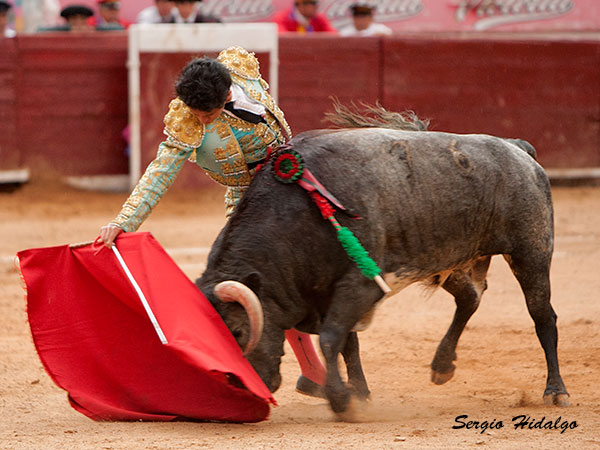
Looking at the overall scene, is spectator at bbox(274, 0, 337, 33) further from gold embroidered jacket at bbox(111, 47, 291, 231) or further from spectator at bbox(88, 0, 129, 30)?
gold embroidered jacket at bbox(111, 47, 291, 231)

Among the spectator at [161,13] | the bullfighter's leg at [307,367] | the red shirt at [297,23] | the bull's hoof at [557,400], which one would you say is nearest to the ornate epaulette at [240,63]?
the bullfighter's leg at [307,367]

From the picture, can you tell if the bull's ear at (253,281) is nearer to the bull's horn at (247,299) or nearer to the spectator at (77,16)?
the bull's horn at (247,299)

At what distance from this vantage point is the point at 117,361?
3.19m

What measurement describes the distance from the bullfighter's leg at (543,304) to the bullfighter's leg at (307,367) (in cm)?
79

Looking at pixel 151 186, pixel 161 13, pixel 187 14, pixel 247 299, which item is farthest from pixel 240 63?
pixel 161 13

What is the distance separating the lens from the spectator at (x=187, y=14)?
28.0 feet

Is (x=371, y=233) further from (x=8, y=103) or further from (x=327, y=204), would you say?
(x=8, y=103)

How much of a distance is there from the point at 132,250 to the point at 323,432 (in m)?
0.83

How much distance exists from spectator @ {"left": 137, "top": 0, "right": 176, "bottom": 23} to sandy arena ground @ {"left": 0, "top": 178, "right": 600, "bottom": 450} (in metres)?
2.57

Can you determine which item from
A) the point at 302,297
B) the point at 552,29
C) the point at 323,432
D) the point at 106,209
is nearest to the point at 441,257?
the point at 302,297

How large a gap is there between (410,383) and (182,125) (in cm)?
145

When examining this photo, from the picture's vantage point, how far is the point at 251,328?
303 centimetres

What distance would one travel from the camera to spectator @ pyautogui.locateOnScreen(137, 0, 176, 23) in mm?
8688
